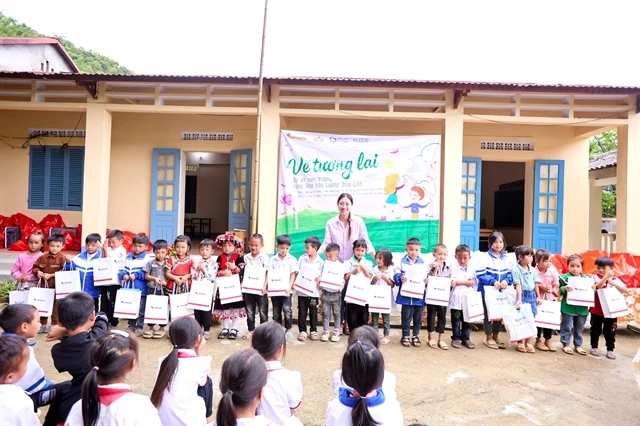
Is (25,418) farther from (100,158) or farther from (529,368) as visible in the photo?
(100,158)

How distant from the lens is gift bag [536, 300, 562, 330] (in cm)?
446

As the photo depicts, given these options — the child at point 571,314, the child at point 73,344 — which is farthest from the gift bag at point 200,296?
the child at point 571,314

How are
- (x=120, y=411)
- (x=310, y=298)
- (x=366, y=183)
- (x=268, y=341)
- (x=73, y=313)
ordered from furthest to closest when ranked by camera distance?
(x=366, y=183), (x=310, y=298), (x=73, y=313), (x=268, y=341), (x=120, y=411)

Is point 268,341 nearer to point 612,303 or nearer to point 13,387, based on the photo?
point 13,387

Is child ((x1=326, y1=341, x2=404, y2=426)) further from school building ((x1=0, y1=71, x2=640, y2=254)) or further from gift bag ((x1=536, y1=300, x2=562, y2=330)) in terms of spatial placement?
school building ((x1=0, y1=71, x2=640, y2=254))

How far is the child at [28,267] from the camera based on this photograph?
14.9 ft

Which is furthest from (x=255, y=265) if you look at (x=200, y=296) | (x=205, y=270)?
(x=200, y=296)

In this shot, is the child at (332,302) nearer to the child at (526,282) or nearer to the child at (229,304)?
the child at (229,304)

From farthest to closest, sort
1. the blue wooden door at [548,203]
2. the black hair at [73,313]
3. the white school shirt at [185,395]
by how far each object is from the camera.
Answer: the blue wooden door at [548,203], the black hair at [73,313], the white school shirt at [185,395]

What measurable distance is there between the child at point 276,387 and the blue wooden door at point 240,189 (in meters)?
6.16

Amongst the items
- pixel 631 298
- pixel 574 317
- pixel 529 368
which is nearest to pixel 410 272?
pixel 529 368

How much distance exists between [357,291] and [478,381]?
144 centimetres

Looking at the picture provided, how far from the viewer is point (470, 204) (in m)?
8.03

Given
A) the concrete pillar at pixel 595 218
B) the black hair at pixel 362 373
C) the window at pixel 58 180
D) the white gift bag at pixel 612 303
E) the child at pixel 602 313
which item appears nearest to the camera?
the black hair at pixel 362 373
